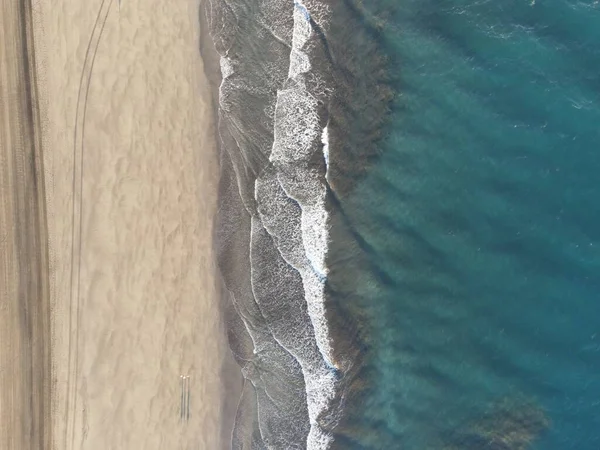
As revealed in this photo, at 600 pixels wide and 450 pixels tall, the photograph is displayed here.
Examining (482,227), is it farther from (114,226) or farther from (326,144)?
(114,226)

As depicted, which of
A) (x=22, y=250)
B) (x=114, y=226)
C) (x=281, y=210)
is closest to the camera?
(x=22, y=250)

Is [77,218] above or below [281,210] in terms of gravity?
below

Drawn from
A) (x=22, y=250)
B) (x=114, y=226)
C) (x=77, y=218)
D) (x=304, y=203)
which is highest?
(x=304, y=203)

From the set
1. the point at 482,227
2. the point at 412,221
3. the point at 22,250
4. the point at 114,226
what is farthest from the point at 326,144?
the point at 22,250

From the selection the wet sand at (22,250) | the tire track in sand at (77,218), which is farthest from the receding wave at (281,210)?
the wet sand at (22,250)

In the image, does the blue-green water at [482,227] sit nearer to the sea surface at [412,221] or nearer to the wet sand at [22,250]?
the sea surface at [412,221]

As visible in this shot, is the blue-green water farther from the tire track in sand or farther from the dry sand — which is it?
the tire track in sand

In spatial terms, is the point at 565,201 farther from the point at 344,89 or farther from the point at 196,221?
the point at 196,221

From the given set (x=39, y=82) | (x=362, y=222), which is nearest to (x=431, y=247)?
(x=362, y=222)
